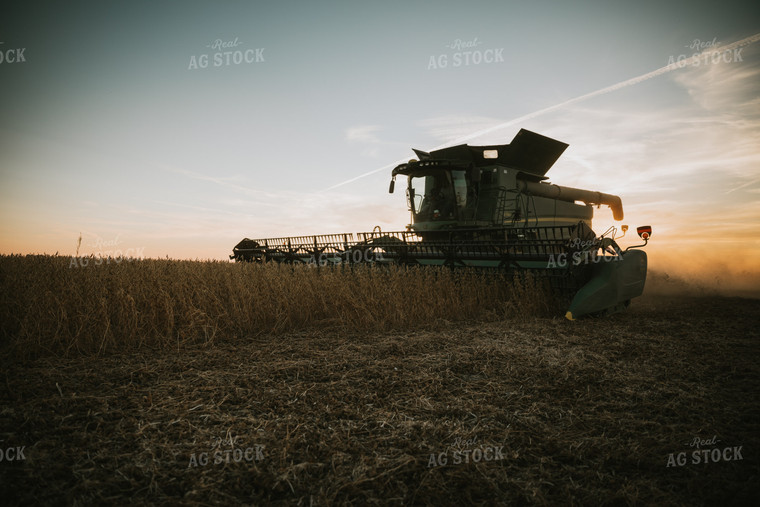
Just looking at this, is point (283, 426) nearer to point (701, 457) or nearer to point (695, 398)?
point (701, 457)

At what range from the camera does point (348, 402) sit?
2770 mm

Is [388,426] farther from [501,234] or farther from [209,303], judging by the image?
[501,234]

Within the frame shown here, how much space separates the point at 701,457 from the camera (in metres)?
2.04

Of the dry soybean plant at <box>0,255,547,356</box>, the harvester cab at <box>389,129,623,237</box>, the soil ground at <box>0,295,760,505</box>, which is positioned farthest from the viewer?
the harvester cab at <box>389,129,623,237</box>

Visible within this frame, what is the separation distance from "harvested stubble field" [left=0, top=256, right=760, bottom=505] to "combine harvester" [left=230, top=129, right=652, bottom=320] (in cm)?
78

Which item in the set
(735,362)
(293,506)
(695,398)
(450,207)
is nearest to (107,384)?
(293,506)

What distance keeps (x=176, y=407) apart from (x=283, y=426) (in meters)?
0.90

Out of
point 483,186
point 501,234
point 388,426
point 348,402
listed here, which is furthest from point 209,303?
→ point 483,186

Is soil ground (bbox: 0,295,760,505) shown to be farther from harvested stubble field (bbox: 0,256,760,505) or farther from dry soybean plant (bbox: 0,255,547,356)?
dry soybean plant (bbox: 0,255,547,356)

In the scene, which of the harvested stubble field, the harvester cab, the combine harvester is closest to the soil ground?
the harvested stubble field

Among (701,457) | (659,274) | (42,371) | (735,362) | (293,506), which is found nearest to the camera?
(293,506)

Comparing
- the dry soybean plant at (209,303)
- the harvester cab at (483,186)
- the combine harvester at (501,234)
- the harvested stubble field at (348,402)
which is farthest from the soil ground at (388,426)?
the harvester cab at (483,186)

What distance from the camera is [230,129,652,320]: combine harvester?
591cm

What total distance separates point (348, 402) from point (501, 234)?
6.18 m
